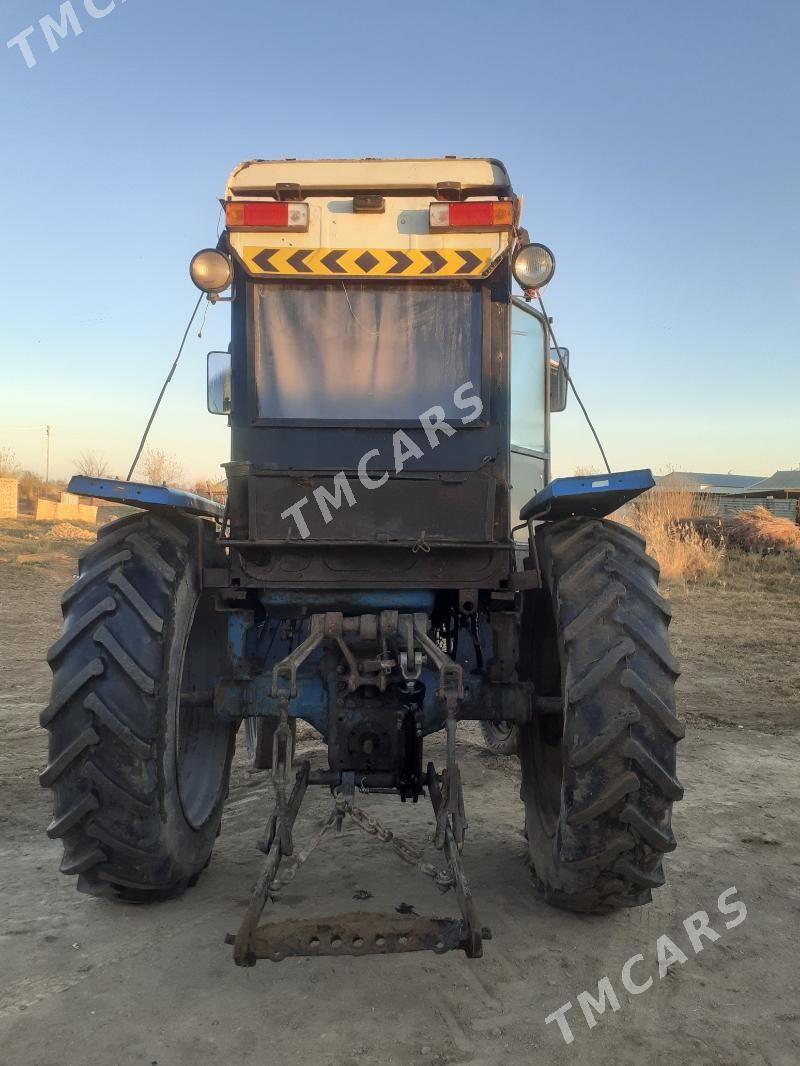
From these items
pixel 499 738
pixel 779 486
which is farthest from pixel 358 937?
pixel 779 486

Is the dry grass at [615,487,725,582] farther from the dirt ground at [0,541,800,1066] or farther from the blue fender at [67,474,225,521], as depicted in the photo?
the blue fender at [67,474,225,521]

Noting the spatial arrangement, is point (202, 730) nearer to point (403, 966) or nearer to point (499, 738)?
point (403, 966)

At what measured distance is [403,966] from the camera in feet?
10.0

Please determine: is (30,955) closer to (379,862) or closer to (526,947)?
(379,862)

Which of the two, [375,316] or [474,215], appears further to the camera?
[375,316]

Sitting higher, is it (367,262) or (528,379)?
(367,262)

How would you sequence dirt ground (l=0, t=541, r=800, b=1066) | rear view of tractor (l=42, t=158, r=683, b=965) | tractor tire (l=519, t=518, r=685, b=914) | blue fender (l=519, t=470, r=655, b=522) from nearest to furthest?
dirt ground (l=0, t=541, r=800, b=1066), tractor tire (l=519, t=518, r=685, b=914), rear view of tractor (l=42, t=158, r=683, b=965), blue fender (l=519, t=470, r=655, b=522)

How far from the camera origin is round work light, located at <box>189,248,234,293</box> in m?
3.69

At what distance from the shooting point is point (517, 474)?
563 centimetres

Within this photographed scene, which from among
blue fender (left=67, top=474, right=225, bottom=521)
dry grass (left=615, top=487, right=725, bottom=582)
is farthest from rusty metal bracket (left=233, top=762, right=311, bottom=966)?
dry grass (left=615, top=487, right=725, bottom=582)

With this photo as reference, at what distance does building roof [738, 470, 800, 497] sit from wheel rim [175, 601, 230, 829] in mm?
40647

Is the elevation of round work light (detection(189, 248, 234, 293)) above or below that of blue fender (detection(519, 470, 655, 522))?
above

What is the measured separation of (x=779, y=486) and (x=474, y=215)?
5052cm

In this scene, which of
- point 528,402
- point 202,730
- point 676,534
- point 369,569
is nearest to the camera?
point 369,569
